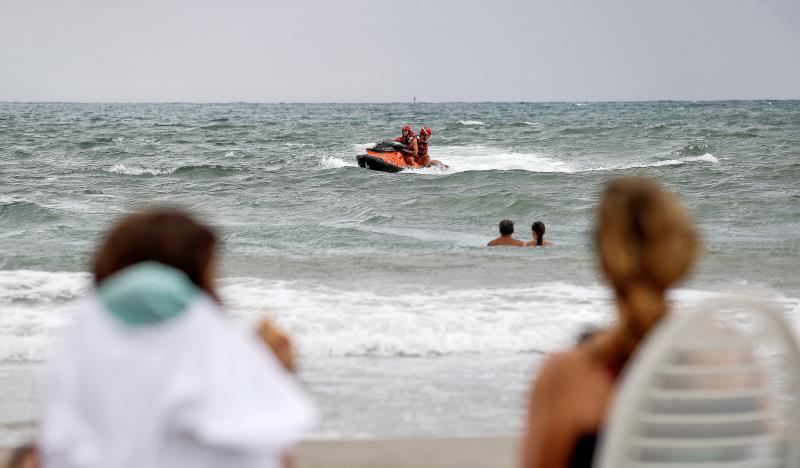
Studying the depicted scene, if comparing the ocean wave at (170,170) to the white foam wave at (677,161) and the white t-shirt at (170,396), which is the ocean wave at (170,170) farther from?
the white t-shirt at (170,396)

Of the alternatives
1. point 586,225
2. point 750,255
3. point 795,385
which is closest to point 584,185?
point 586,225

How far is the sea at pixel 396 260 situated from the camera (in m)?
5.41

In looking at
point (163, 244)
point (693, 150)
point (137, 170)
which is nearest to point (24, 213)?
point (137, 170)

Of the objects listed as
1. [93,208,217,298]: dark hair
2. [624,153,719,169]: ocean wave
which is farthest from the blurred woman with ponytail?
[624,153,719,169]: ocean wave

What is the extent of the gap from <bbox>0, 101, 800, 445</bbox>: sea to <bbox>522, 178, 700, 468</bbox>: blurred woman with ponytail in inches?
5.1

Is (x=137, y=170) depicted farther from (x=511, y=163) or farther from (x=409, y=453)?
(x=409, y=453)

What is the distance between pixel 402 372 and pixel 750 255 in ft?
21.4

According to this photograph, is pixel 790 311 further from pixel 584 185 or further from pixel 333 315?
pixel 584 185

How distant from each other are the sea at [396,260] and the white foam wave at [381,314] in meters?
0.02

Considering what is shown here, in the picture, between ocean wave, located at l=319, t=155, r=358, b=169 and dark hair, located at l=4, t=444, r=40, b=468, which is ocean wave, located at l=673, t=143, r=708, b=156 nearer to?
ocean wave, located at l=319, t=155, r=358, b=169

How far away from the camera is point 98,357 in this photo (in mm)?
1562

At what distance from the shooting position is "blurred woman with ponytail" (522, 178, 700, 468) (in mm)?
1680

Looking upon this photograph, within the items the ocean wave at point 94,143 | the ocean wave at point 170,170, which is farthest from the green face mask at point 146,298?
the ocean wave at point 94,143

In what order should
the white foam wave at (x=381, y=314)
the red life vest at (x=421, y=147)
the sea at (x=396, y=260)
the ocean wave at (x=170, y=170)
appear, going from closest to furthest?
the sea at (x=396, y=260)
the white foam wave at (x=381, y=314)
the red life vest at (x=421, y=147)
the ocean wave at (x=170, y=170)
